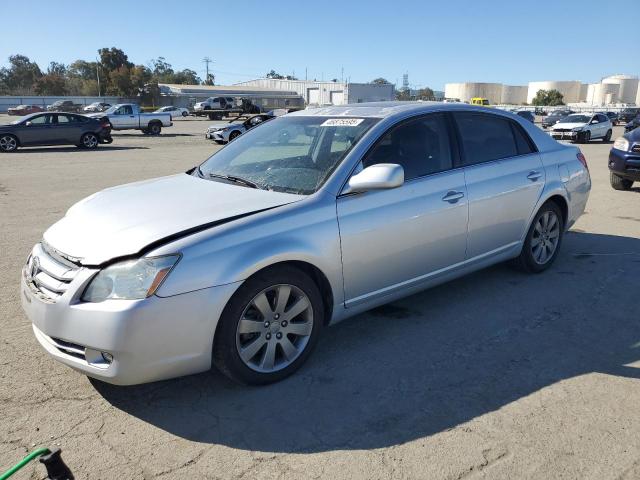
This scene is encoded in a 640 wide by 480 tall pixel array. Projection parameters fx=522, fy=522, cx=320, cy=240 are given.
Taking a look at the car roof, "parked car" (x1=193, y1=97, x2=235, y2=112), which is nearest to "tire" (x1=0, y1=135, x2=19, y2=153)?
the car roof

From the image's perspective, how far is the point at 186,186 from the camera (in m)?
3.97

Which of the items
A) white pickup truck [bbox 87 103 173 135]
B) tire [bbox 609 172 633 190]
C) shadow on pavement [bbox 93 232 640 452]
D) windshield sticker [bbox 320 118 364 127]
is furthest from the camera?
white pickup truck [bbox 87 103 173 135]

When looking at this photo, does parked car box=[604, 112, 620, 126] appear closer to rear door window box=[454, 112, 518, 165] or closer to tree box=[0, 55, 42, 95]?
rear door window box=[454, 112, 518, 165]

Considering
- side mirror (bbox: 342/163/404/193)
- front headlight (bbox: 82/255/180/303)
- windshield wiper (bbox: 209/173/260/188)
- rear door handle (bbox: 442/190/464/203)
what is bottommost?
front headlight (bbox: 82/255/180/303)

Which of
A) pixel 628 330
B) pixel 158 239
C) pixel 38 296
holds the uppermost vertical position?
pixel 158 239

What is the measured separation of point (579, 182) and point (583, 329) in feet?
6.80

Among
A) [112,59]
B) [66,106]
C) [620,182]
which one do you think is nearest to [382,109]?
[620,182]

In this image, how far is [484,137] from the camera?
4695 millimetres

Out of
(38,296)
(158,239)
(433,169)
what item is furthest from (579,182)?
(38,296)

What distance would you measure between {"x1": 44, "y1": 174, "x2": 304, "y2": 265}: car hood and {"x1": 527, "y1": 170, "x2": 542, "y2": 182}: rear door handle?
2596mm

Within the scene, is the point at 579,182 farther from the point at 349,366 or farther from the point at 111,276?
the point at 111,276

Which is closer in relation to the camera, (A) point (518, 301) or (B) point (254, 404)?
(B) point (254, 404)

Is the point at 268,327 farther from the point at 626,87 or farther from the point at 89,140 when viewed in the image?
the point at 626,87

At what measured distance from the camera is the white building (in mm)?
78219
